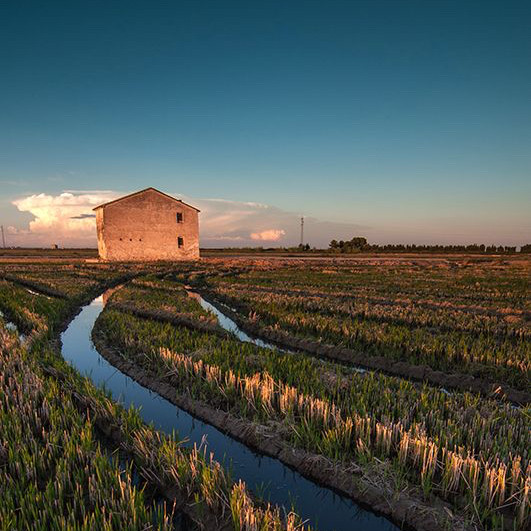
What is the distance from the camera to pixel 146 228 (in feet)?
152

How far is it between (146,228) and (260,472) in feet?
149

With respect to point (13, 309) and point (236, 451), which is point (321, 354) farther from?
point (13, 309)

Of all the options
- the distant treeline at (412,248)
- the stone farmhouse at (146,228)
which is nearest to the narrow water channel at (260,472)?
the stone farmhouse at (146,228)

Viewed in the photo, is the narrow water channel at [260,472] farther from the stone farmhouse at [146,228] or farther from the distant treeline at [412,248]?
the distant treeline at [412,248]

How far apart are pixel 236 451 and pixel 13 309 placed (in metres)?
12.6

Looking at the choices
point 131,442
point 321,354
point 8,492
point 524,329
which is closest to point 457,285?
point 524,329

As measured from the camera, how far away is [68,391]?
217 inches

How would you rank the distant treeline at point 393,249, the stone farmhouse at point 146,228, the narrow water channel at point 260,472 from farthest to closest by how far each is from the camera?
the distant treeline at point 393,249 < the stone farmhouse at point 146,228 < the narrow water channel at point 260,472

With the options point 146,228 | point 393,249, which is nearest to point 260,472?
point 146,228

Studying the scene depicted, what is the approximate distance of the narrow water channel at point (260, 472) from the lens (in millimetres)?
3602

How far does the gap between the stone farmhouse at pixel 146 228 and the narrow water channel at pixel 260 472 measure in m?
40.1

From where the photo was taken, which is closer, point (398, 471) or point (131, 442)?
point (398, 471)

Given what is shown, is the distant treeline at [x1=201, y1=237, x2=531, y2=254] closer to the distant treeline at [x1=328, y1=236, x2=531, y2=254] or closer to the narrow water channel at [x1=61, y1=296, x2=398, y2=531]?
the distant treeline at [x1=328, y1=236, x2=531, y2=254]

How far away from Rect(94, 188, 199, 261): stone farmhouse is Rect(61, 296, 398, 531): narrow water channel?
40.1 meters
